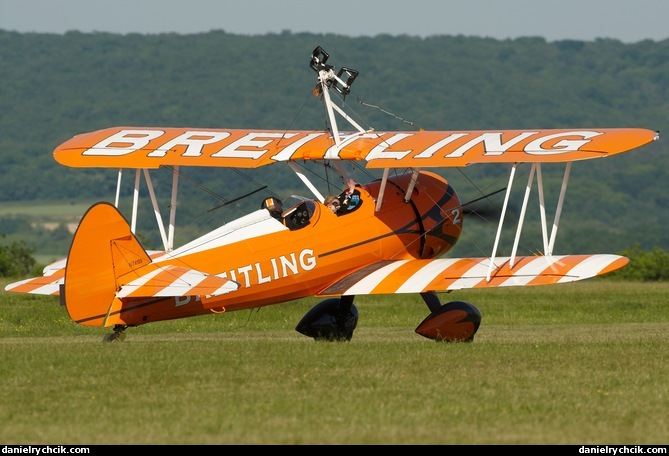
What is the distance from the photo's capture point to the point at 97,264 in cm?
1322

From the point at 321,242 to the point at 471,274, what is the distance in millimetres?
1715

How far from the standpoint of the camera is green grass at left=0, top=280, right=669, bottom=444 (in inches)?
365

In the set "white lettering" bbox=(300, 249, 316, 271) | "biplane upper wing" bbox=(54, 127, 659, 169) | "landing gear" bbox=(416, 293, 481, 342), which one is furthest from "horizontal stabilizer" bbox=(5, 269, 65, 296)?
"landing gear" bbox=(416, 293, 481, 342)

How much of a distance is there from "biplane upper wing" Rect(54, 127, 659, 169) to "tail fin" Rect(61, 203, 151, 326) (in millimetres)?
2657

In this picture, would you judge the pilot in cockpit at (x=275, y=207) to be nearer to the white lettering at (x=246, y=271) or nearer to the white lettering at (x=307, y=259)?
the white lettering at (x=307, y=259)

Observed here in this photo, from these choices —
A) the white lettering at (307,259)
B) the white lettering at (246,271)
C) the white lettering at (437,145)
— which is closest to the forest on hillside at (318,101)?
the white lettering at (437,145)

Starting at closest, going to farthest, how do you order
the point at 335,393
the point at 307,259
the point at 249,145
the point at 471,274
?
the point at 335,393
the point at 471,274
the point at 307,259
the point at 249,145

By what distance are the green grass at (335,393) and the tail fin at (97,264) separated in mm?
395

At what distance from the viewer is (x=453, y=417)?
980 centimetres

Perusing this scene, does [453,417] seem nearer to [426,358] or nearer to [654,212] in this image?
[426,358]

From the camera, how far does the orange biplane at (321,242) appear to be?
43.8 ft

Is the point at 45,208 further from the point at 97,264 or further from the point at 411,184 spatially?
the point at 97,264

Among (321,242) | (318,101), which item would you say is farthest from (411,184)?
(318,101)

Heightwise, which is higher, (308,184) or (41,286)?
(308,184)
